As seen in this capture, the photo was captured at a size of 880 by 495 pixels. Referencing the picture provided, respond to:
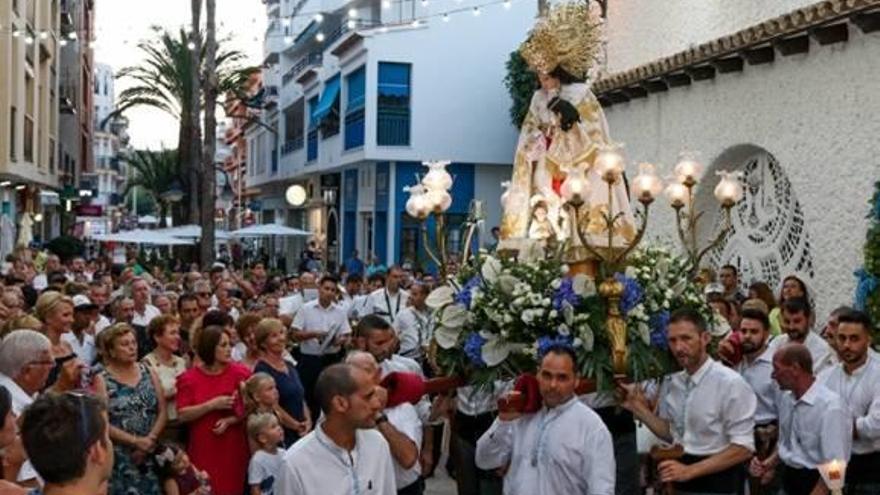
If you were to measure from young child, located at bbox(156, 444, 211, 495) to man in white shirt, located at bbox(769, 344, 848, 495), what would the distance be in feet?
11.2

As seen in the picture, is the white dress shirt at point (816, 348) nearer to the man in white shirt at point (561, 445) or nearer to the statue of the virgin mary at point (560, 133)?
the statue of the virgin mary at point (560, 133)

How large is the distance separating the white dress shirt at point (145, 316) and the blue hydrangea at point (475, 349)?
17.7 feet

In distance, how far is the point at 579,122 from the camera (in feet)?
29.8

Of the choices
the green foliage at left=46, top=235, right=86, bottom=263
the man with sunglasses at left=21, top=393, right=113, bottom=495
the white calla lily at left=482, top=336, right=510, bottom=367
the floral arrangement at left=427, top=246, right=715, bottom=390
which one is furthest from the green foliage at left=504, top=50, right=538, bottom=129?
the man with sunglasses at left=21, top=393, right=113, bottom=495

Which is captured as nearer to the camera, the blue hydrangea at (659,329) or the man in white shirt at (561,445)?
the man in white shirt at (561,445)

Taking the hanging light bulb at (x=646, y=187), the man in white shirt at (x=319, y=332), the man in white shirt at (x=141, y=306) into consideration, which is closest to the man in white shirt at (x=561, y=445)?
the hanging light bulb at (x=646, y=187)

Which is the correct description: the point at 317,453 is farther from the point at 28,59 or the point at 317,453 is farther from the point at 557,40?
the point at 28,59

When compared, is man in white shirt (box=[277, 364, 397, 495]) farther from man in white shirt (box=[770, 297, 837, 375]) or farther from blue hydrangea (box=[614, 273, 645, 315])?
man in white shirt (box=[770, 297, 837, 375])

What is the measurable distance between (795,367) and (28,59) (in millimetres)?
25506

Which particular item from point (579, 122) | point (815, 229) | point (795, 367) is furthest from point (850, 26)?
point (795, 367)

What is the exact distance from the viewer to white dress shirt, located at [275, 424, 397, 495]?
5230mm

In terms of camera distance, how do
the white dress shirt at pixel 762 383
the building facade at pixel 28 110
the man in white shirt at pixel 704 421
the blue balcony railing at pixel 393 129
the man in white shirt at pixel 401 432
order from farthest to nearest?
the blue balcony railing at pixel 393 129, the building facade at pixel 28 110, the white dress shirt at pixel 762 383, the man in white shirt at pixel 704 421, the man in white shirt at pixel 401 432

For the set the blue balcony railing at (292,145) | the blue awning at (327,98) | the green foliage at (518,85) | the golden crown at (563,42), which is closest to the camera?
the golden crown at (563,42)

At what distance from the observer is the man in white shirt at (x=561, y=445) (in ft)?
19.1
